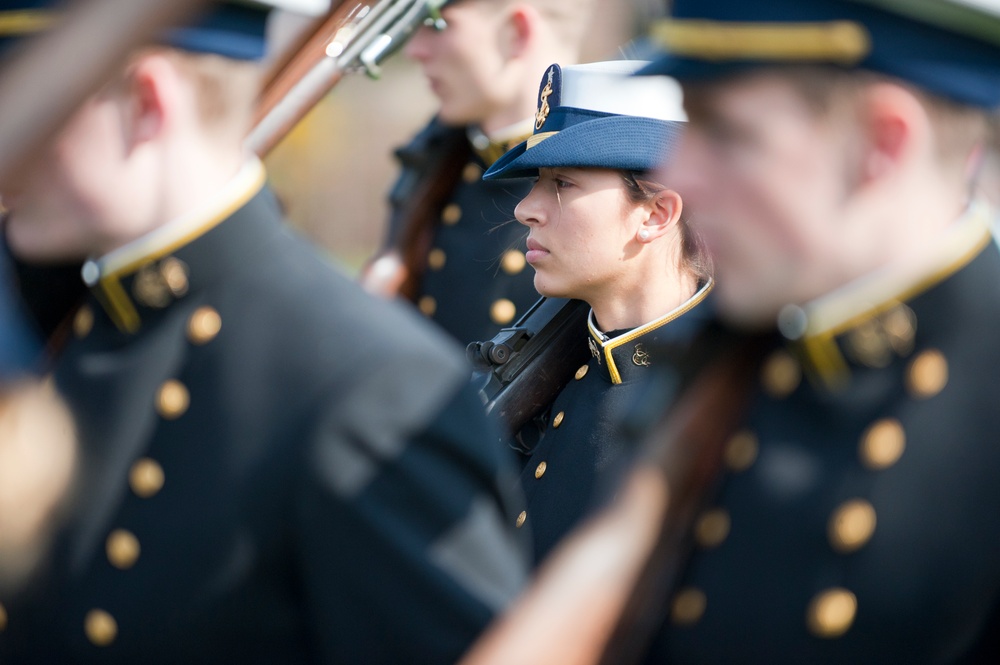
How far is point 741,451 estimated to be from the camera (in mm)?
1693

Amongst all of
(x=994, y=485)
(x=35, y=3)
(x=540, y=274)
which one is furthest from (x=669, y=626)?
(x=540, y=274)

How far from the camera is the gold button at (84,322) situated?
2.00 metres

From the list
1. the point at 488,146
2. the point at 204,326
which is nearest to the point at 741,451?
the point at 204,326

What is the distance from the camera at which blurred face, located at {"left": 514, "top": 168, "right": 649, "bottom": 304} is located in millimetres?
3047

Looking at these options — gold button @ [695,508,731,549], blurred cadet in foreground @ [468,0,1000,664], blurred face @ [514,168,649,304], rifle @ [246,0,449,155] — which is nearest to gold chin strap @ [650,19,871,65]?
blurred cadet in foreground @ [468,0,1000,664]

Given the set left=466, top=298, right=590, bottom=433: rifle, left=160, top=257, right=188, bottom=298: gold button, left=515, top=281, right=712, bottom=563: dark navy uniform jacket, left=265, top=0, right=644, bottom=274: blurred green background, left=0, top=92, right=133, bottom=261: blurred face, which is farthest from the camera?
left=265, top=0, right=644, bottom=274: blurred green background

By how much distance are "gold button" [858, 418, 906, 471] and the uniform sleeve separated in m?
0.54

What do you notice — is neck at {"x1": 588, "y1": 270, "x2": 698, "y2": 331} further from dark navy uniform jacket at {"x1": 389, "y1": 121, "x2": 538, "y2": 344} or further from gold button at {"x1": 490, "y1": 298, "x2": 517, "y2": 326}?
gold button at {"x1": 490, "y1": 298, "x2": 517, "y2": 326}

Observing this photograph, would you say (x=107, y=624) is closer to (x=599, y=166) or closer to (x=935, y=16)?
(x=935, y=16)

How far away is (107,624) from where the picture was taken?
1860 millimetres

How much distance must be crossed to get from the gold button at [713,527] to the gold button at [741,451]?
0.06m

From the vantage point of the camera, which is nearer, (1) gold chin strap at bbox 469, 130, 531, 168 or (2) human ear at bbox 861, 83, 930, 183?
(2) human ear at bbox 861, 83, 930, 183

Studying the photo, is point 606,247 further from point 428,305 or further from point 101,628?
point 428,305

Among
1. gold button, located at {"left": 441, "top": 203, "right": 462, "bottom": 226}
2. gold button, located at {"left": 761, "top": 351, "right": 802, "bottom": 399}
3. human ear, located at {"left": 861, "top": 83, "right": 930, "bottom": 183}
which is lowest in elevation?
gold button, located at {"left": 441, "top": 203, "right": 462, "bottom": 226}
